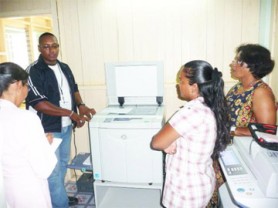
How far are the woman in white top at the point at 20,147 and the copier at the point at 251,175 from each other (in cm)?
88

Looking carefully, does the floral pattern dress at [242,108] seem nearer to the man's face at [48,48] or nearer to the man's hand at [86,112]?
the man's hand at [86,112]

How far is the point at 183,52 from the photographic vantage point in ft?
7.25

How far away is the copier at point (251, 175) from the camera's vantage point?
1008 mm

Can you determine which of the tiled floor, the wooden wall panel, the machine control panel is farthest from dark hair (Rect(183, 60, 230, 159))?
the wooden wall panel

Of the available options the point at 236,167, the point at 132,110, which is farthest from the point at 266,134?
the point at 132,110

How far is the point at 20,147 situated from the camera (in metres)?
1.14

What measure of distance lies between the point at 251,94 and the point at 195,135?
610 millimetres

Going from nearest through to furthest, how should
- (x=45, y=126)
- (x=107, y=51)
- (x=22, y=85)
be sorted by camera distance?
1. (x=22, y=85)
2. (x=45, y=126)
3. (x=107, y=51)

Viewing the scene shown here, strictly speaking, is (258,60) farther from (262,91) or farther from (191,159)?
(191,159)

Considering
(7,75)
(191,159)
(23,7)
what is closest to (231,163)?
(191,159)

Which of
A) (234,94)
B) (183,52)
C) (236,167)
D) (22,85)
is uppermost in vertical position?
(183,52)

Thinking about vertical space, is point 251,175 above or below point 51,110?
below

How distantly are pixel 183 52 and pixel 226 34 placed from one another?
0.38 meters

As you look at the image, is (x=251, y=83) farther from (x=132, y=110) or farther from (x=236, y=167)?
(x=132, y=110)
